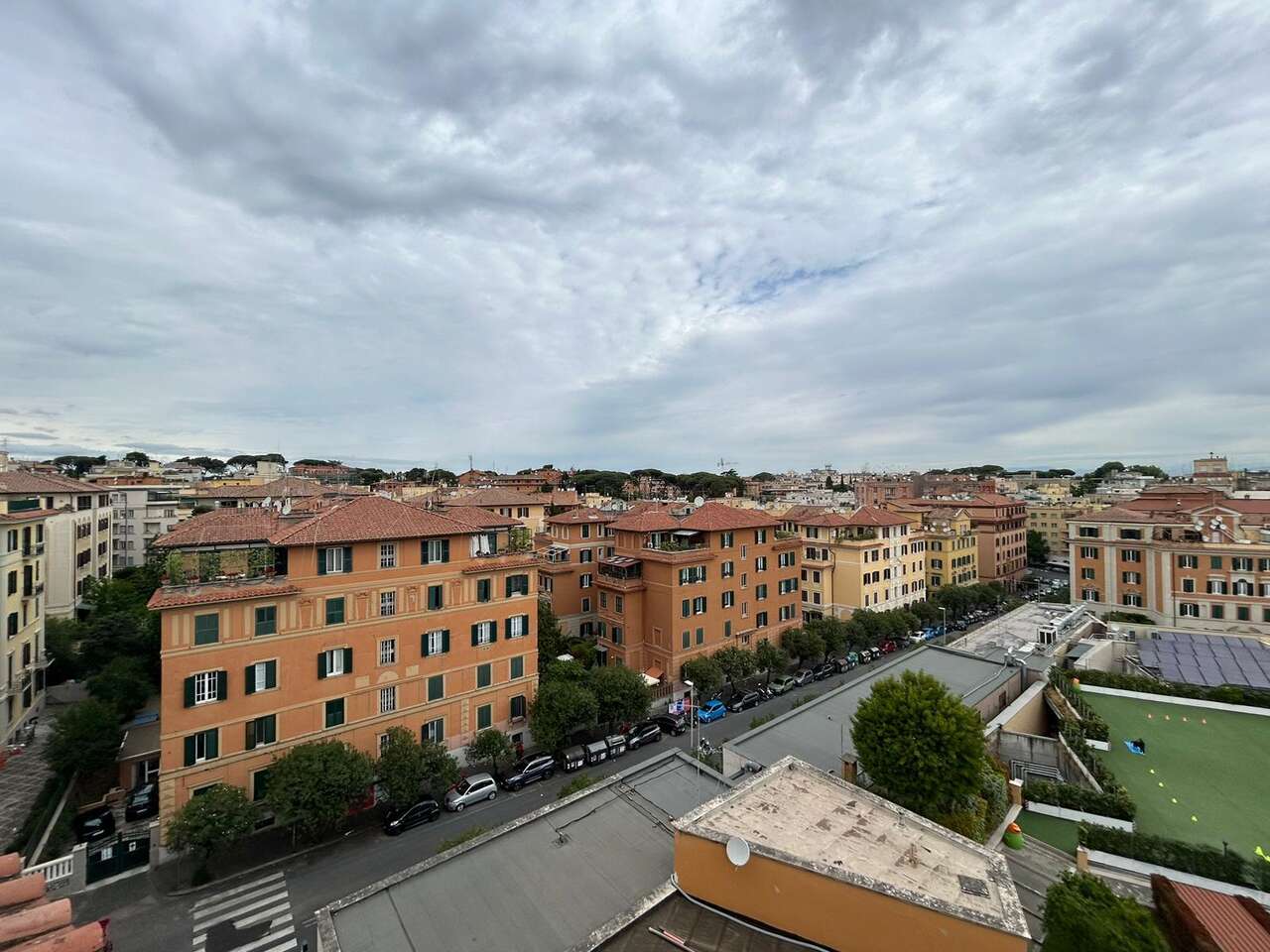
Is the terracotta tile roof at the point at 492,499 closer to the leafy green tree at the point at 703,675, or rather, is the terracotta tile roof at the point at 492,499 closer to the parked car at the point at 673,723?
the leafy green tree at the point at 703,675

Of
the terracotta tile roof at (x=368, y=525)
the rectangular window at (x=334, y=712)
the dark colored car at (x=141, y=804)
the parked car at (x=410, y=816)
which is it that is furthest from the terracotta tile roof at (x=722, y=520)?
the dark colored car at (x=141, y=804)

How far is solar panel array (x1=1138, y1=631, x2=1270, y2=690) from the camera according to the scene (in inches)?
1250

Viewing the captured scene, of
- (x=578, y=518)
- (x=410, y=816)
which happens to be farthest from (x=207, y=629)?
(x=578, y=518)

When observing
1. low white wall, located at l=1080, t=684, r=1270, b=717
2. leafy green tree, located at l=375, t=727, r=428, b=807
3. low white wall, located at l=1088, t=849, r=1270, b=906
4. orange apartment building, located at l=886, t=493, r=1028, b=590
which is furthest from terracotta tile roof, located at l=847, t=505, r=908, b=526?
leafy green tree, located at l=375, t=727, r=428, b=807

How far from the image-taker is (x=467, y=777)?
2755cm

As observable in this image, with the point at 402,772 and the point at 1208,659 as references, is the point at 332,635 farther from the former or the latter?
Result: the point at 1208,659

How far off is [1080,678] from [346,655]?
39.9 m

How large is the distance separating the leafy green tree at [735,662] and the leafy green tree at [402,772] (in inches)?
824

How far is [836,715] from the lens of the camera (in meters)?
27.0

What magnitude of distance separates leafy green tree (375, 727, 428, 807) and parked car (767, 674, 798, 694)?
84.6 feet

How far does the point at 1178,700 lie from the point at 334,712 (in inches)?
1683

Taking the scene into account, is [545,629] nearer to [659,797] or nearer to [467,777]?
[467,777]

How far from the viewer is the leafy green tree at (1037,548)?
95.8m

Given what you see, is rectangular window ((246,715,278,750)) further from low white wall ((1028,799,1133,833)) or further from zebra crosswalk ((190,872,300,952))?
low white wall ((1028,799,1133,833))
